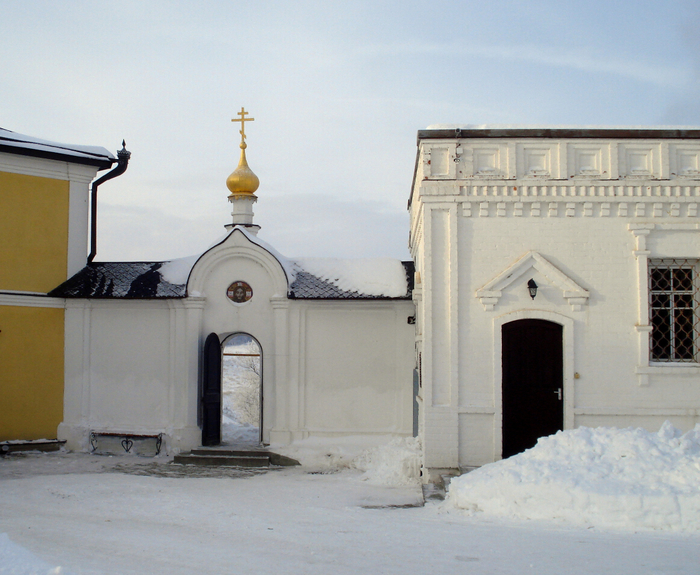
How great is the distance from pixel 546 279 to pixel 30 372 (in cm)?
943

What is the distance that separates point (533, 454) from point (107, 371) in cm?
829

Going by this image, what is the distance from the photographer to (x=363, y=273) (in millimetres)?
12602

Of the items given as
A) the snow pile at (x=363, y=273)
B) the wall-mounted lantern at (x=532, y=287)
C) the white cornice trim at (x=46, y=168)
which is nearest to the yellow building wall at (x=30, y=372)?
the white cornice trim at (x=46, y=168)

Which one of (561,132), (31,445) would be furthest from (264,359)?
(561,132)

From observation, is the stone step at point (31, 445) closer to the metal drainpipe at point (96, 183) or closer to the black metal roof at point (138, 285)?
the black metal roof at point (138, 285)

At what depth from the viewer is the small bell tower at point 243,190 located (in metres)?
13.6

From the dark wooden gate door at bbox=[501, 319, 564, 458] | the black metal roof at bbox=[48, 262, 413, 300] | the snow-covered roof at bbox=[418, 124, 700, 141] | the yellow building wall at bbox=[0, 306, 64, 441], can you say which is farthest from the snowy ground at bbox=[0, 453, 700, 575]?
the snow-covered roof at bbox=[418, 124, 700, 141]

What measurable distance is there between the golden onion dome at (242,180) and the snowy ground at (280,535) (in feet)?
19.6

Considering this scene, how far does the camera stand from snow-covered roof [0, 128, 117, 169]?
12562mm

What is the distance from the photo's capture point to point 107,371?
12703mm

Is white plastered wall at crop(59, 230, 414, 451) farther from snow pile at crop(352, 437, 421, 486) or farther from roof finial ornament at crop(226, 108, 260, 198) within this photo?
roof finial ornament at crop(226, 108, 260, 198)

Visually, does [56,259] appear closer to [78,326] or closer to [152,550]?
[78,326]

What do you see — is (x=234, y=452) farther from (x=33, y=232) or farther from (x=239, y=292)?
(x=33, y=232)

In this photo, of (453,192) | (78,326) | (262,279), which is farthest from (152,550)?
(78,326)
